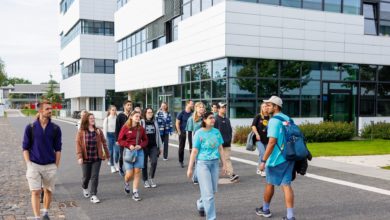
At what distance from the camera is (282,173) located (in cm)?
598

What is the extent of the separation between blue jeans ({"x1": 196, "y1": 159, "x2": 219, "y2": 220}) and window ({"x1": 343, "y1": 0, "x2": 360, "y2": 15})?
19.1m

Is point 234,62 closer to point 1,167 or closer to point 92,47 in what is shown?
point 1,167

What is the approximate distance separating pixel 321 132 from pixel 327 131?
453mm

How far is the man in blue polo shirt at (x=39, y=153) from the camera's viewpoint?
5840mm

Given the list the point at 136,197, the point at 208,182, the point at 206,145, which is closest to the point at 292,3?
the point at 136,197

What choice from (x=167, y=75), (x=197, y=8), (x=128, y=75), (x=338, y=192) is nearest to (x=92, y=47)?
(x=128, y=75)

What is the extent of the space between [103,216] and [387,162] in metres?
9.44

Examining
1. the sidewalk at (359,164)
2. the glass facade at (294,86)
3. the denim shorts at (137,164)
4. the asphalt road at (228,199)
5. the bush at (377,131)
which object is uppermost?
the glass facade at (294,86)

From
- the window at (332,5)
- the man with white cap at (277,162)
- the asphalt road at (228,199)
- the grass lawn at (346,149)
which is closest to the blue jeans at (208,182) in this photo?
the asphalt road at (228,199)

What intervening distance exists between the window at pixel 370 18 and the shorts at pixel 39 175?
2155 cm

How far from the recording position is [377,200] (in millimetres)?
7410

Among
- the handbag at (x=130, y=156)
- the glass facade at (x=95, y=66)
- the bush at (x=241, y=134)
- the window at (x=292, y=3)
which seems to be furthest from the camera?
the glass facade at (x=95, y=66)

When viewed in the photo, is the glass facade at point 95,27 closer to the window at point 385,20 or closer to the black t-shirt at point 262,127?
the window at point 385,20

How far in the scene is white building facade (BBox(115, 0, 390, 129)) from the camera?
19562mm
